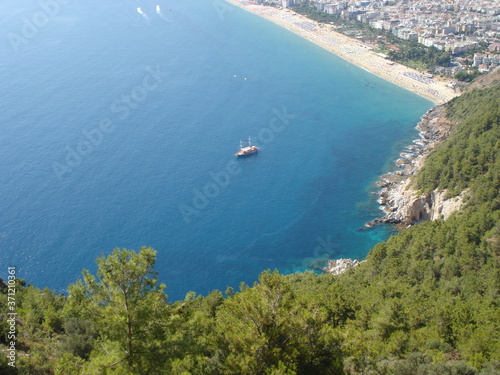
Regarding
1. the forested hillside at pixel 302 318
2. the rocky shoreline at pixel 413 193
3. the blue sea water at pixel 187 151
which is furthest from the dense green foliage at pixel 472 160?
the blue sea water at pixel 187 151

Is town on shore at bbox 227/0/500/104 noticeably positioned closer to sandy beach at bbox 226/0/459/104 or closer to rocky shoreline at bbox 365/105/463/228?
sandy beach at bbox 226/0/459/104

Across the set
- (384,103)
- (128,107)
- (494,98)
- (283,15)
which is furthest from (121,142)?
(283,15)

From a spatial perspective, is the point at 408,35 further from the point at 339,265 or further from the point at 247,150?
the point at 339,265

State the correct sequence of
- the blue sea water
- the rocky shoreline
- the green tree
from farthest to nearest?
the rocky shoreline < the blue sea water < the green tree

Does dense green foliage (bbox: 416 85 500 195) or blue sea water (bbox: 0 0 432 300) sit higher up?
dense green foliage (bbox: 416 85 500 195)

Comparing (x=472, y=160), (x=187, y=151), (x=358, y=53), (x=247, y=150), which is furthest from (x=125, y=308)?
(x=358, y=53)

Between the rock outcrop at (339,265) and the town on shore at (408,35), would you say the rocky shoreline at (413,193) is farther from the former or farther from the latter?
the town on shore at (408,35)

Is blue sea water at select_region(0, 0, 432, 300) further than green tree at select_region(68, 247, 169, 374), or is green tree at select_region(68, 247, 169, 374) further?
blue sea water at select_region(0, 0, 432, 300)

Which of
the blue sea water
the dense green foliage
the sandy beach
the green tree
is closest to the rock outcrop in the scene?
the blue sea water
